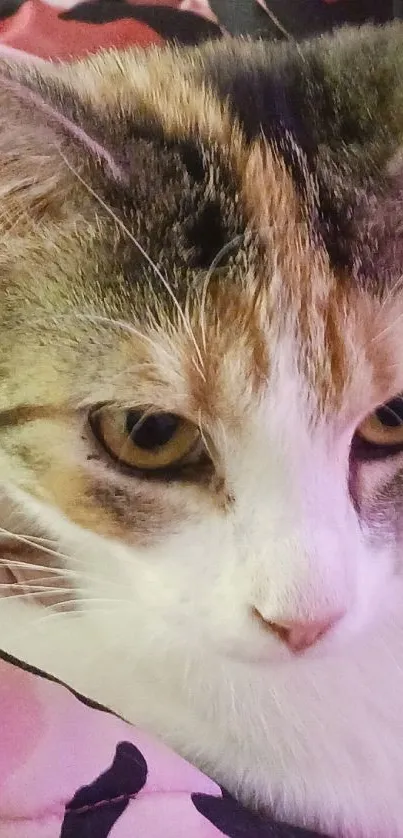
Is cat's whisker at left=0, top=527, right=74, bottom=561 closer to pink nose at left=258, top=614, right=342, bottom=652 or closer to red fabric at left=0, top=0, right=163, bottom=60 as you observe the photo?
pink nose at left=258, top=614, right=342, bottom=652

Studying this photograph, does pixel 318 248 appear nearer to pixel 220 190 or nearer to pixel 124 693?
pixel 220 190

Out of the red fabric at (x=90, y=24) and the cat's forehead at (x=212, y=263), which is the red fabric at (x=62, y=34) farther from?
the cat's forehead at (x=212, y=263)

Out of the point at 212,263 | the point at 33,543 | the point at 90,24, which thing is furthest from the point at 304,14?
the point at 33,543

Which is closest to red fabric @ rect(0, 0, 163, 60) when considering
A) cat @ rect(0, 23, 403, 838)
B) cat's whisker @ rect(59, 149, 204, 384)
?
cat @ rect(0, 23, 403, 838)

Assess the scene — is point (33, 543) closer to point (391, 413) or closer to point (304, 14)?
point (391, 413)

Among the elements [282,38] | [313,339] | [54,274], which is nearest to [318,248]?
[313,339]

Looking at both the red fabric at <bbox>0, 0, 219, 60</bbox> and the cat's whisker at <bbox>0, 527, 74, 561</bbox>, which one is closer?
the cat's whisker at <bbox>0, 527, 74, 561</bbox>

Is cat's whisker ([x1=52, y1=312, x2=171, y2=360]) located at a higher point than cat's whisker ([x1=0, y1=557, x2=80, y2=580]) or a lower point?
higher

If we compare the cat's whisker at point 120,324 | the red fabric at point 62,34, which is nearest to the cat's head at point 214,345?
the cat's whisker at point 120,324

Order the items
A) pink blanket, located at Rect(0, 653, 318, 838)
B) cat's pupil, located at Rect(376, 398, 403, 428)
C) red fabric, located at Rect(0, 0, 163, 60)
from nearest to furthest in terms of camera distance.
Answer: pink blanket, located at Rect(0, 653, 318, 838) → cat's pupil, located at Rect(376, 398, 403, 428) → red fabric, located at Rect(0, 0, 163, 60)
